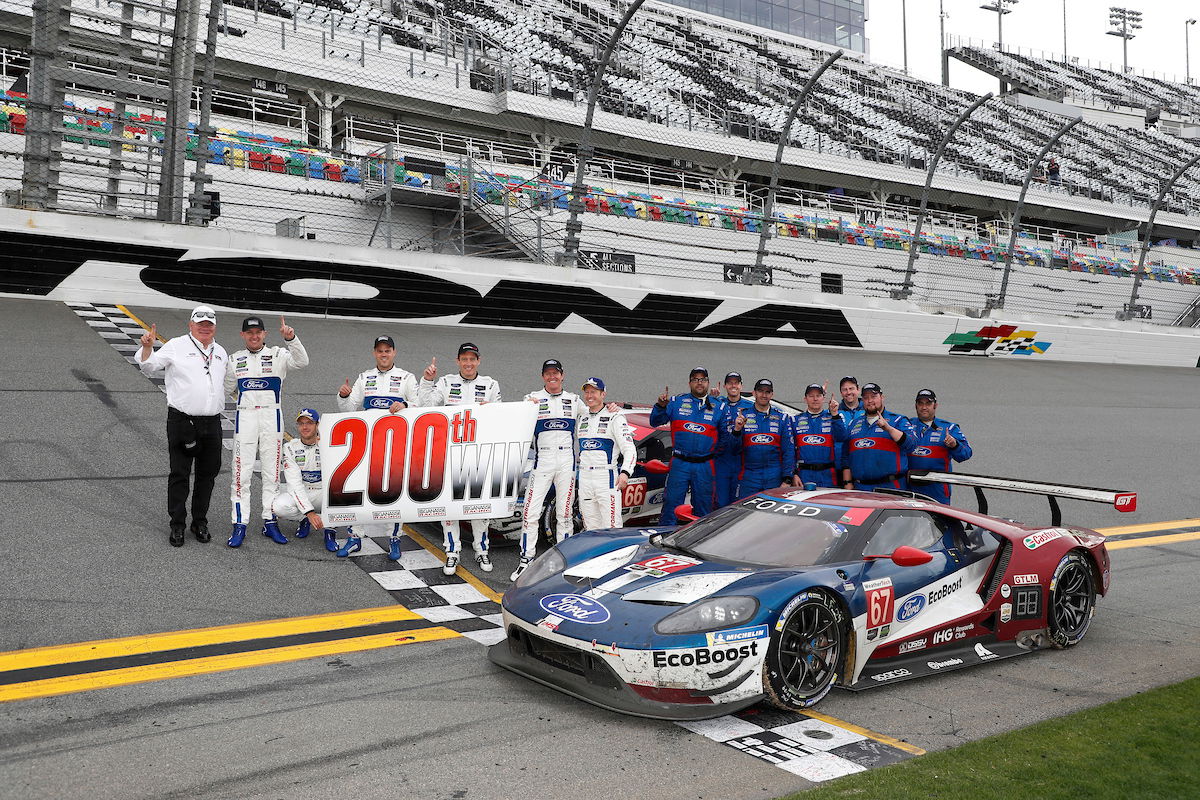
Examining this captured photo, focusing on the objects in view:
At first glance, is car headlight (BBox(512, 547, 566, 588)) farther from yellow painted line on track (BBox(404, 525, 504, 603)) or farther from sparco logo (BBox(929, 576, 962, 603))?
sparco logo (BBox(929, 576, 962, 603))

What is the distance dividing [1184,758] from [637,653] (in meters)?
2.38

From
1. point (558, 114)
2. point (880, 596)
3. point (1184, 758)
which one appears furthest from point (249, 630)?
point (558, 114)

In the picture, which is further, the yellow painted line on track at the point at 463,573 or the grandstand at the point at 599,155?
the grandstand at the point at 599,155

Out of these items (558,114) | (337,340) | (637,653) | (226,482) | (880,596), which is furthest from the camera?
(558,114)

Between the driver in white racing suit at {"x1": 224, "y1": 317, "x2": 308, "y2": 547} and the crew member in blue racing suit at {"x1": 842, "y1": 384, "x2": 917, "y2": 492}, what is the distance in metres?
4.49

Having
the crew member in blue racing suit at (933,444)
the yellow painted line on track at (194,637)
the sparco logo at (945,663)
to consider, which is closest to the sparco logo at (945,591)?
the sparco logo at (945,663)

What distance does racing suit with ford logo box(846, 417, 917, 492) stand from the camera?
8203 millimetres

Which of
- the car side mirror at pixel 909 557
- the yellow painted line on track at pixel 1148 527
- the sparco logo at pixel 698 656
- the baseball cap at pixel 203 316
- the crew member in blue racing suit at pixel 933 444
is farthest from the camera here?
the yellow painted line on track at pixel 1148 527

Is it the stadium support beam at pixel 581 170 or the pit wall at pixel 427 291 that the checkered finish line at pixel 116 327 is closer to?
the pit wall at pixel 427 291

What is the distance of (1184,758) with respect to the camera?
4238 millimetres

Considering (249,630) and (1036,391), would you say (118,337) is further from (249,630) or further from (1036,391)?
(1036,391)

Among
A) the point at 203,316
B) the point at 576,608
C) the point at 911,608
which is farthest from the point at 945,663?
the point at 203,316

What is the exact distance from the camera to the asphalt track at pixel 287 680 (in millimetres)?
3955

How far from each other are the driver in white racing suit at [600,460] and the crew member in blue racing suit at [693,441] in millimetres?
905
